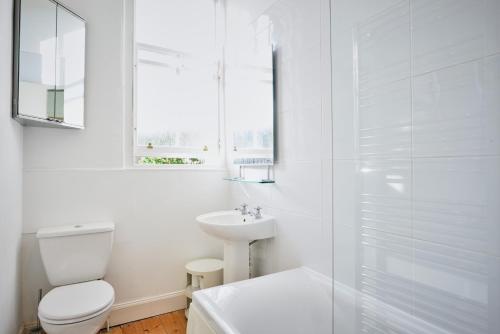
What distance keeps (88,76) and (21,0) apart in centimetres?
57

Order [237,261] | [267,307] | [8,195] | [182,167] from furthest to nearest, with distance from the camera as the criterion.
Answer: [182,167]
[237,261]
[8,195]
[267,307]

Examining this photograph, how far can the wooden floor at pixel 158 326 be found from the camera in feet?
6.66

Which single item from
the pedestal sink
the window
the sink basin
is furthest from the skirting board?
the window

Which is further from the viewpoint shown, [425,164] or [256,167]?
[256,167]

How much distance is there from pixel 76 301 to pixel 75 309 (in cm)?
10

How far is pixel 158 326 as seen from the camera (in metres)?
2.10

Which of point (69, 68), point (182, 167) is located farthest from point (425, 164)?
point (69, 68)

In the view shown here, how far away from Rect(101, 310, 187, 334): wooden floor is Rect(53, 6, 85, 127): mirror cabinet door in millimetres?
1560

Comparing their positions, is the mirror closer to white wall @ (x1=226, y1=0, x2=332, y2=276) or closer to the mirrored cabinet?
white wall @ (x1=226, y1=0, x2=332, y2=276)

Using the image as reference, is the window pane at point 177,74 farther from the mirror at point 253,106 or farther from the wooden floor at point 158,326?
the wooden floor at point 158,326

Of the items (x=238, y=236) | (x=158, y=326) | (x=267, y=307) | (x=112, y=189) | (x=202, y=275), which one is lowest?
(x=158, y=326)

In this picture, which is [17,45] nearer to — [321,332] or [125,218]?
[125,218]

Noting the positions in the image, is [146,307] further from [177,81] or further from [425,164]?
[425,164]

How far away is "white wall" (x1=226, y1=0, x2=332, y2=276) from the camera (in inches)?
61.8
